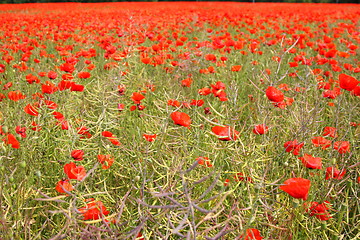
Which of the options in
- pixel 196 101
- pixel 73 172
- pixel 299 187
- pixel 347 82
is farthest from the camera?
pixel 196 101

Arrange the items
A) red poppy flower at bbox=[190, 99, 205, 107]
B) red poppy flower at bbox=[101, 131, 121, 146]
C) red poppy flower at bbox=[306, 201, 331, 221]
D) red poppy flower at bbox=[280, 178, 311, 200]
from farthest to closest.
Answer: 1. red poppy flower at bbox=[190, 99, 205, 107]
2. red poppy flower at bbox=[101, 131, 121, 146]
3. red poppy flower at bbox=[306, 201, 331, 221]
4. red poppy flower at bbox=[280, 178, 311, 200]

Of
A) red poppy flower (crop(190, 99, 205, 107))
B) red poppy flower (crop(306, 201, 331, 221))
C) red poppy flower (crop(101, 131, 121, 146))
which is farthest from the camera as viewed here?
red poppy flower (crop(190, 99, 205, 107))

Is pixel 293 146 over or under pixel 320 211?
over

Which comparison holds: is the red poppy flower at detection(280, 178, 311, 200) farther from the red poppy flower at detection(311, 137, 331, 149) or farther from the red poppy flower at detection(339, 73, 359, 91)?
the red poppy flower at detection(339, 73, 359, 91)

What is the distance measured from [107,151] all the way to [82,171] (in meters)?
0.47

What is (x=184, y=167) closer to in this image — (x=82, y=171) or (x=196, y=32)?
(x=82, y=171)

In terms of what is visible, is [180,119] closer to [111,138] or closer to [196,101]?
[111,138]

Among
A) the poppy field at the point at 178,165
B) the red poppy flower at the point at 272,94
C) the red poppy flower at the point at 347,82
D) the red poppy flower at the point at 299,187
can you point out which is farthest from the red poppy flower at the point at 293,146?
the red poppy flower at the point at 347,82

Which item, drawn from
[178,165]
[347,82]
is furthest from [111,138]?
[347,82]

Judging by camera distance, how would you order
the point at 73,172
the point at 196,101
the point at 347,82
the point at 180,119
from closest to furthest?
the point at 73,172, the point at 180,119, the point at 347,82, the point at 196,101

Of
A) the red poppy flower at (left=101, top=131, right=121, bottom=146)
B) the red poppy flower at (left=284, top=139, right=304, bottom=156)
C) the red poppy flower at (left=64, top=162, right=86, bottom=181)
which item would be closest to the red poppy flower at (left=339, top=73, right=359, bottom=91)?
the red poppy flower at (left=284, top=139, right=304, bottom=156)

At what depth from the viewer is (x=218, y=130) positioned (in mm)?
1202

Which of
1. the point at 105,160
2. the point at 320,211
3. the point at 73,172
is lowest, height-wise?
the point at 320,211

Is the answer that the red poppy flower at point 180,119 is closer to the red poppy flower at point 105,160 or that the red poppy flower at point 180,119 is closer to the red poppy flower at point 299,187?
the red poppy flower at point 105,160
